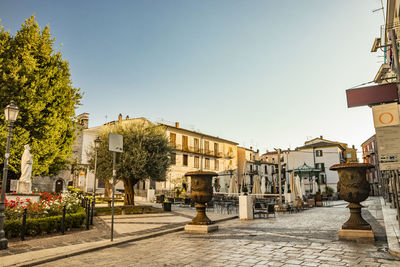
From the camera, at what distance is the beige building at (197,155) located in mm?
33438

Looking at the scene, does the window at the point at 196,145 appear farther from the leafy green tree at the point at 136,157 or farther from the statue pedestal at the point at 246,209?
the statue pedestal at the point at 246,209

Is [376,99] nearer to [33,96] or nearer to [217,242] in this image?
[217,242]

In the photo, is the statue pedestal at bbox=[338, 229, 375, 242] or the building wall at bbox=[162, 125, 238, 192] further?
the building wall at bbox=[162, 125, 238, 192]

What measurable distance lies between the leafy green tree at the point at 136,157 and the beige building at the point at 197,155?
12859 mm

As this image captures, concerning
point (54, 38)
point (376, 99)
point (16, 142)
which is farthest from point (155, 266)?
point (54, 38)

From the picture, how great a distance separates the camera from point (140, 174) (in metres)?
16.4

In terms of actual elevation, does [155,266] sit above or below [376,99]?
below

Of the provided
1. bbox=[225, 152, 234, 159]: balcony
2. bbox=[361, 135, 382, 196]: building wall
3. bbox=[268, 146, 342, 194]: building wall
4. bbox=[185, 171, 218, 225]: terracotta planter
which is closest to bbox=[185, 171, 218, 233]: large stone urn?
bbox=[185, 171, 218, 225]: terracotta planter

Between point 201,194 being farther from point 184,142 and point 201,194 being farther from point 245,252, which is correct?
point 184,142

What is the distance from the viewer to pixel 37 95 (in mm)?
15430

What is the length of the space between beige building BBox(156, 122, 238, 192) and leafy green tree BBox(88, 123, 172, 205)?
42.2ft

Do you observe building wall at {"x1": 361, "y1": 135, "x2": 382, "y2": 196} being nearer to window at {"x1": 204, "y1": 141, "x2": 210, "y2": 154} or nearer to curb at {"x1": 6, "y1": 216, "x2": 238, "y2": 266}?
window at {"x1": 204, "y1": 141, "x2": 210, "y2": 154}

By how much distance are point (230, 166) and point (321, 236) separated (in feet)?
121

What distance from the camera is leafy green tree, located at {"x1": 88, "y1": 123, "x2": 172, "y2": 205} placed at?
16266 mm
